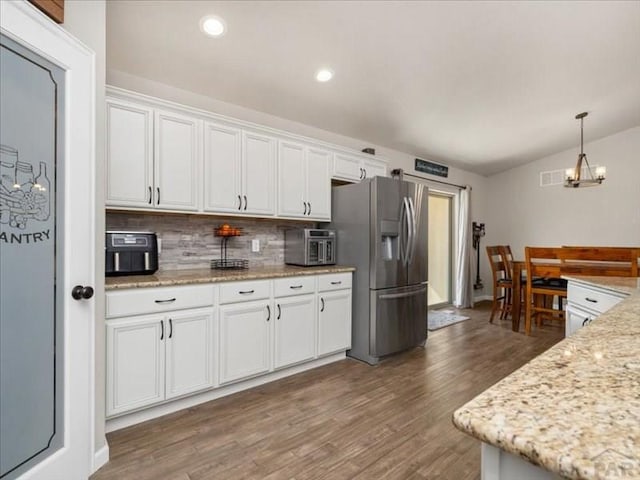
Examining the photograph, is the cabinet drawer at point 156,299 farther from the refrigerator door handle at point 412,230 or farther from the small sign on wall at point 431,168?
the small sign on wall at point 431,168

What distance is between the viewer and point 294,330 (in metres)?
2.92

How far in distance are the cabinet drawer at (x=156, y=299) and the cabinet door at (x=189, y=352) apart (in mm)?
69

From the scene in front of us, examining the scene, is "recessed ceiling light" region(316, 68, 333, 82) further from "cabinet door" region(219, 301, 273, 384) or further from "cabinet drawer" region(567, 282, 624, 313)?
"cabinet drawer" region(567, 282, 624, 313)

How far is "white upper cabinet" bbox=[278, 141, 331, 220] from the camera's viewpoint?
125 inches

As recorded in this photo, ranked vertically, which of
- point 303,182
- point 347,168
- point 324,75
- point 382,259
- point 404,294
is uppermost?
point 324,75

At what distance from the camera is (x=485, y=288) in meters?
6.82

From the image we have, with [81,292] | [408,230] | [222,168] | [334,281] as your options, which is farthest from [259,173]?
[81,292]

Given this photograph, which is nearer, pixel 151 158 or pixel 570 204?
pixel 151 158

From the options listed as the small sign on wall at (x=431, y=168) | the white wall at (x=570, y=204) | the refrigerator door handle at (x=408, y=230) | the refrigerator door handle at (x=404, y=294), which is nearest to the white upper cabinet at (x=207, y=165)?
the refrigerator door handle at (x=408, y=230)

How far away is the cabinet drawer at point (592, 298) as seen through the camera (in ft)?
6.23

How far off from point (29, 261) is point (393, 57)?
280 centimetres

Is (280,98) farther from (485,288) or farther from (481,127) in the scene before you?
(485,288)

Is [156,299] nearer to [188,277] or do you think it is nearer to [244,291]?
[188,277]

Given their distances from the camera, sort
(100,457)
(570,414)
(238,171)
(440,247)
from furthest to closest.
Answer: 1. (440,247)
2. (238,171)
3. (100,457)
4. (570,414)
